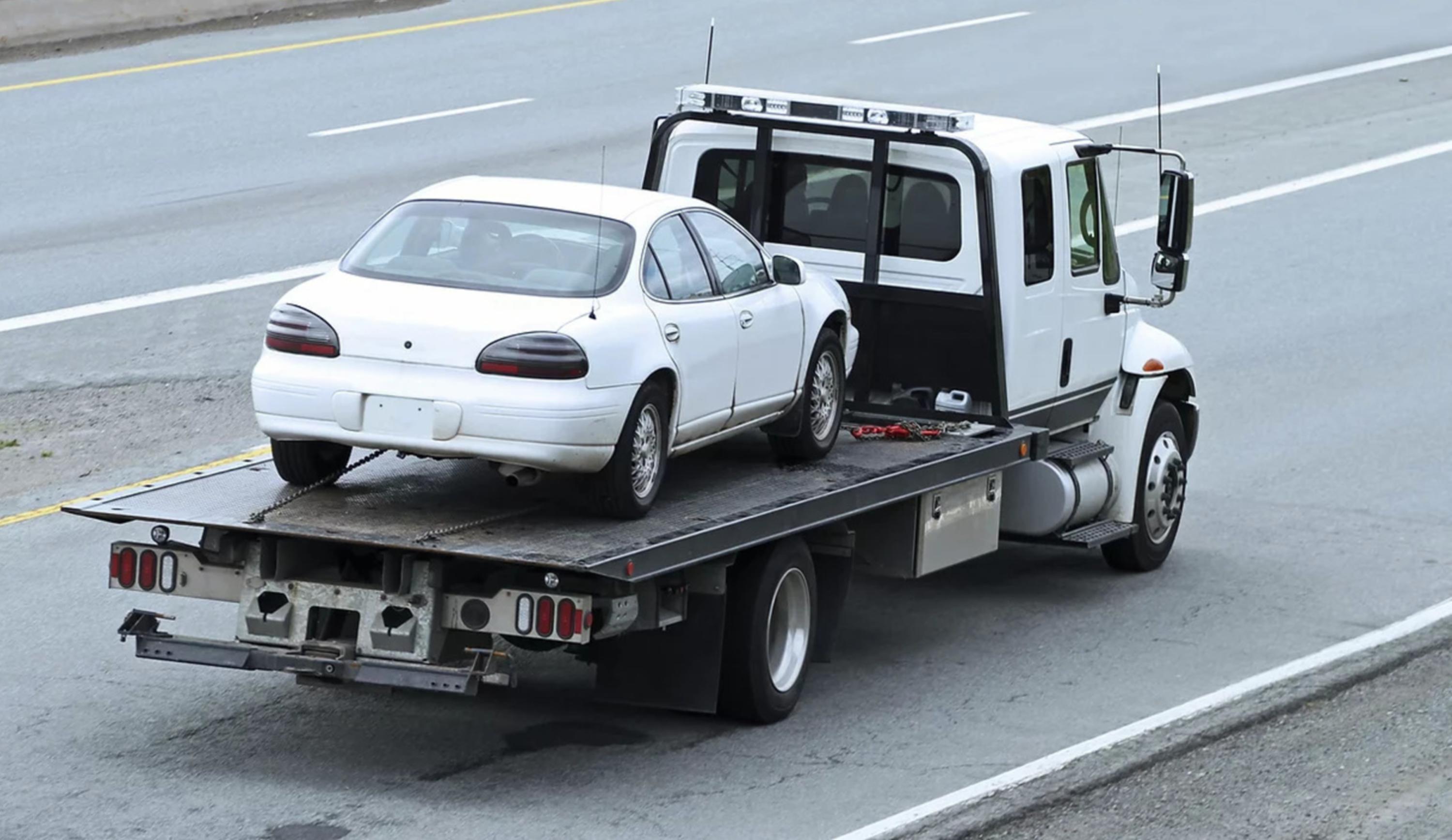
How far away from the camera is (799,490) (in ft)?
33.5

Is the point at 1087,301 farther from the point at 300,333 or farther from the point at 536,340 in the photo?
Answer: the point at 300,333

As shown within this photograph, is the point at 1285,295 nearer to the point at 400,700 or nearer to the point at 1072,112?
the point at 1072,112

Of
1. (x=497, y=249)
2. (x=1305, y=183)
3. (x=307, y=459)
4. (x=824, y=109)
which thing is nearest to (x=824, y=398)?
(x=824, y=109)

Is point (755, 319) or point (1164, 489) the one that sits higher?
point (755, 319)

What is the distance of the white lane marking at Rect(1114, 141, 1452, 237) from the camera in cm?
2230

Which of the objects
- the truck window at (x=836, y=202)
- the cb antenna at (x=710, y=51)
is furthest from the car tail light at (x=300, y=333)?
the truck window at (x=836, y=202)

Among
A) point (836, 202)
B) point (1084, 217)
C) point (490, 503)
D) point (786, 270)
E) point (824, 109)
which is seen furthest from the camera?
point (1084, 217)

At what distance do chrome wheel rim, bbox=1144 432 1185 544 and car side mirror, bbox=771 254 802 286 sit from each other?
349cm

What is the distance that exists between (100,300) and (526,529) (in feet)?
31.7

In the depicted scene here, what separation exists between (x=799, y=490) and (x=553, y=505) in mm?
1173

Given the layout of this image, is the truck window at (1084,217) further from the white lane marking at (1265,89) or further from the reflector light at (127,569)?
the white lane marking at (1265,89)

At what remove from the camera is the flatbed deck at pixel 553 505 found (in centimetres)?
883

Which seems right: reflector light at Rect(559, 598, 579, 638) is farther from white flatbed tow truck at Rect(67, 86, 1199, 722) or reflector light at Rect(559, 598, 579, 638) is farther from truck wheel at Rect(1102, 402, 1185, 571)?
truck wheel at Rect(1102, 402, 1185, 571)

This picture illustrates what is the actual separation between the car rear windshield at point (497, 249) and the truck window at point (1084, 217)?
362 cm
